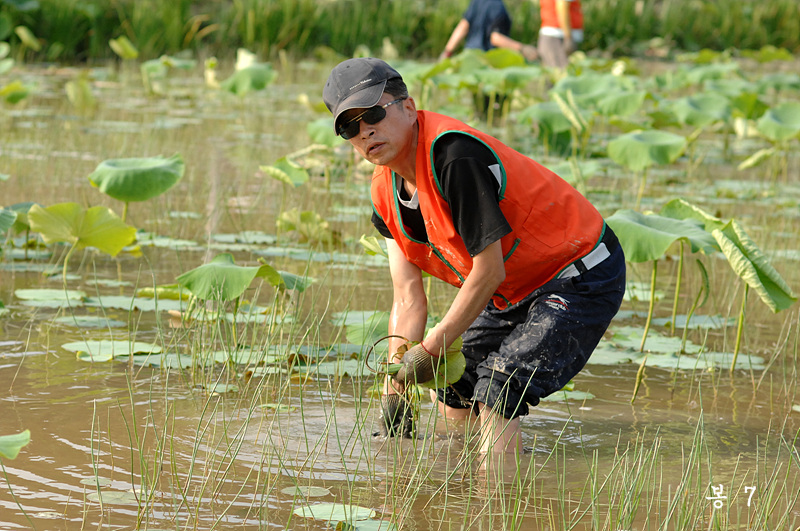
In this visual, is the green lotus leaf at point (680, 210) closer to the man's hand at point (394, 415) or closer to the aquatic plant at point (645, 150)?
the aquatic plant at point (645, 150)

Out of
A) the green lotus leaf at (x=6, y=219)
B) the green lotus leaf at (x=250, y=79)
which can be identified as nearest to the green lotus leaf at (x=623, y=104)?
the green lotus leaf at (x=250, y=79)

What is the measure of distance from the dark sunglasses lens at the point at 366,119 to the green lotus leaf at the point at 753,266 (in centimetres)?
135

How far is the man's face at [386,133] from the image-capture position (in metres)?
2.47

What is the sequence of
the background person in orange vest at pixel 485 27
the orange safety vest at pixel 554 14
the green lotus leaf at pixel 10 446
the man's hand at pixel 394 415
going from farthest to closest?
1. the background person in orange vest at pixel 485 27
2. the orange safety vest at pixel 554 14
3. the man's hand at pixel 394 415
4. the green lotus leaf at pixel 10 446

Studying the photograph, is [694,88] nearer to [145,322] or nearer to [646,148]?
[646,148]

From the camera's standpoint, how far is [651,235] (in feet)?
10.7

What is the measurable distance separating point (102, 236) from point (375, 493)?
1805 millimetres

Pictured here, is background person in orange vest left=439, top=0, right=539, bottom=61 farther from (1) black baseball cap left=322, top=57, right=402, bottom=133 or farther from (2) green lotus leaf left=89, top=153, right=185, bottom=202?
(1) black baseball cap left=322, top=57, right=402, bottom=133

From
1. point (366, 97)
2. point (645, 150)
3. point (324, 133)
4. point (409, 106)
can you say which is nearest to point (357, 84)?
point (366, 97)

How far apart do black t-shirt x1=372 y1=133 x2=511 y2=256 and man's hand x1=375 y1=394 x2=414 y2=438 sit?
57 centimetres

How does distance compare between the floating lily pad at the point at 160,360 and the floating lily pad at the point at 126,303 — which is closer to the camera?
the floating lily pad at the point at 160,360

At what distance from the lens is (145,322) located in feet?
12.3

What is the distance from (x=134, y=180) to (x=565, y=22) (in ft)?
20.1

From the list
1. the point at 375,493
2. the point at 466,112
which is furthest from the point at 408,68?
the point at 375,493
